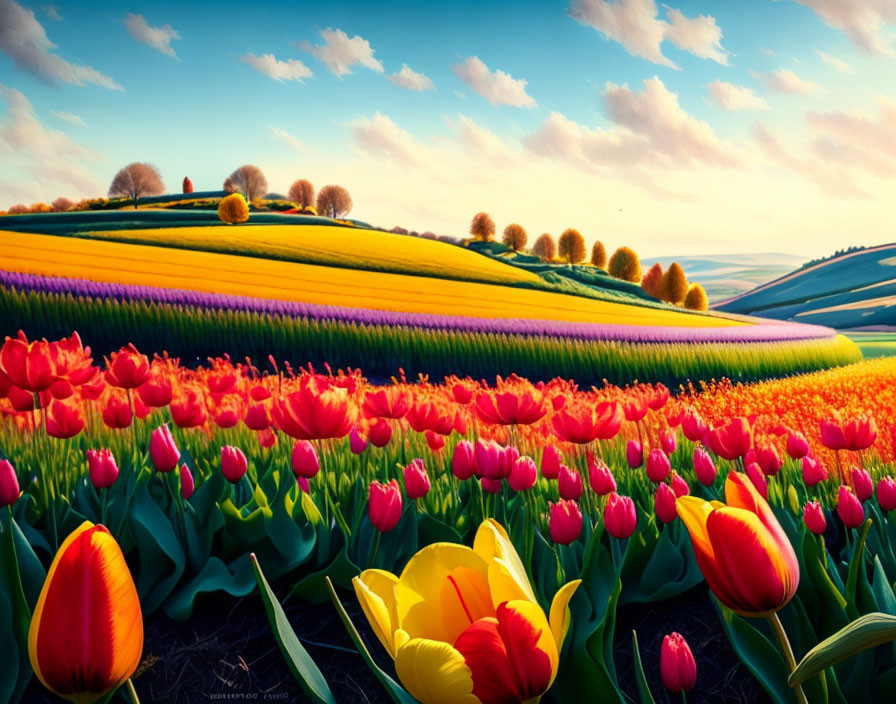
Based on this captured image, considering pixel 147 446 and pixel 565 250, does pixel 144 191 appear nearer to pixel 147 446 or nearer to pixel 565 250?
pixel 565 250

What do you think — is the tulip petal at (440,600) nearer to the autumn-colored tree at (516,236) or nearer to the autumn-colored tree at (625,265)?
the autumn-colored tree at (625,265)

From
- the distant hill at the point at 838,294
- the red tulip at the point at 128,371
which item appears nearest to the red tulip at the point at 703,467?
the red tulip at the point at 128,371

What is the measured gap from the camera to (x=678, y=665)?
124 centimetres

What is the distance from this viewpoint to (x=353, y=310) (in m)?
9.22

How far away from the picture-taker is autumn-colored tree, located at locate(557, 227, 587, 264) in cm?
4119

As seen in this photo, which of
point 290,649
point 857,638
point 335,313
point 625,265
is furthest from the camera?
point 625,265

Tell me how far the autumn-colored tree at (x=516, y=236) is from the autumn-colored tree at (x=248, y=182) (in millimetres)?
16888

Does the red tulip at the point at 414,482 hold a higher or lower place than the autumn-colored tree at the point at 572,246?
lower

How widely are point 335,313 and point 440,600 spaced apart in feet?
26.6

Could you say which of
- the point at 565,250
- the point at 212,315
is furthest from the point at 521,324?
the point at 565,250

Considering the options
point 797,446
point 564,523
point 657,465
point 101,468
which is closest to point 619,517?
point 564,523

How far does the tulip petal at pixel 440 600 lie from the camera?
0.92 meters

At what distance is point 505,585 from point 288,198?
5024cm

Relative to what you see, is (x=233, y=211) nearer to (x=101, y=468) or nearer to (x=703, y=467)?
(x=101, y=468)
